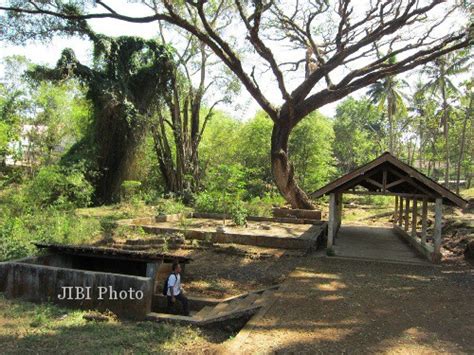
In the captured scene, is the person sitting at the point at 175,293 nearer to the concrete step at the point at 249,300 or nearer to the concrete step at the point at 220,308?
the concrete step at the point at 220,308

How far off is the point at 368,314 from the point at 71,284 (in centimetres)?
568

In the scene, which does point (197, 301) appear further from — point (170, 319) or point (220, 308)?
point (170, 319)

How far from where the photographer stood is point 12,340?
5.79m

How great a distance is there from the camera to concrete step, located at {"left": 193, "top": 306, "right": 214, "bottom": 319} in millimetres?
7509

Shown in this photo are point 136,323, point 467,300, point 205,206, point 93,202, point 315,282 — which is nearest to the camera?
point 136,323

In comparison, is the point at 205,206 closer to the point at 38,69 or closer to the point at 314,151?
the point at 38,69

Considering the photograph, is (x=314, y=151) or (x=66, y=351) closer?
(x=66, y=351)

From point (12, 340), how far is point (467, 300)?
311 inches

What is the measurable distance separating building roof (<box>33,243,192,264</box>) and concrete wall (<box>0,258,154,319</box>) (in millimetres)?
939

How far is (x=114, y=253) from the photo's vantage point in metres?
9.03

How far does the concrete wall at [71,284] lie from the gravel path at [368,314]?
2.50m

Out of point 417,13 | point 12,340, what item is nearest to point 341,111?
point 417,13

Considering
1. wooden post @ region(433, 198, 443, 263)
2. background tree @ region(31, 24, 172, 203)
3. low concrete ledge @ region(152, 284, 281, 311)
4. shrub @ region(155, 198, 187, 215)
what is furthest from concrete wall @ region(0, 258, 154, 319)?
background tree @ region(31, 24, 172, 203)

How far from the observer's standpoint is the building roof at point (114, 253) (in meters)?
8.78
